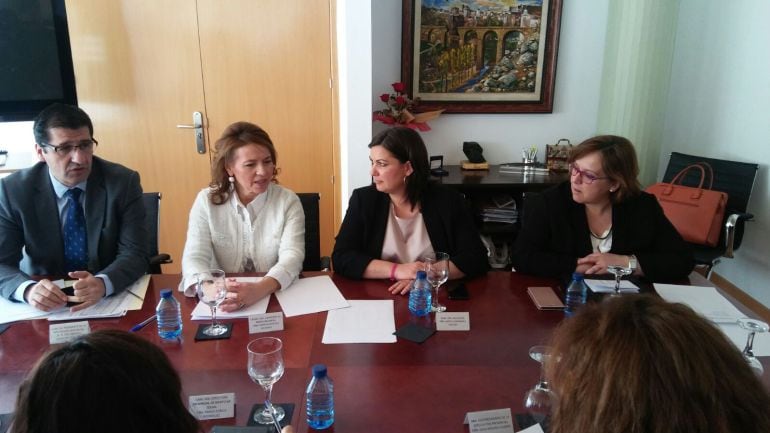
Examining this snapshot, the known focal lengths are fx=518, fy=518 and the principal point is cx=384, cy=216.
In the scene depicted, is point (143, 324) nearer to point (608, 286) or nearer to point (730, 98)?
point (608, 286)

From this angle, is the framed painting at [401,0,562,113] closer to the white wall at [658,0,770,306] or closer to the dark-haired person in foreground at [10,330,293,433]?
the white wall at [658,0,770,306]

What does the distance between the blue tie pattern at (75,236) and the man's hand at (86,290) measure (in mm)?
433

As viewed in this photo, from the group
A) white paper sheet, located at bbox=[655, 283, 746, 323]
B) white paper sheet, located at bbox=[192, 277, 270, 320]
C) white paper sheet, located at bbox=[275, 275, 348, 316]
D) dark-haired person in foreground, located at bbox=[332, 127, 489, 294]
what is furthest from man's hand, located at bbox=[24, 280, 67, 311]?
white paper sheet, located at bbox=[655, 283, 746, 323]

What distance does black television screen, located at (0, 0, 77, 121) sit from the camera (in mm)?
2971

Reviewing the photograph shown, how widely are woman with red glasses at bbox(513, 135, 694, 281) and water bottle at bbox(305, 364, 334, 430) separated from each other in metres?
1.12

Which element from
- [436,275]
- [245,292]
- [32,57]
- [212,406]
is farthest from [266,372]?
[32,57]

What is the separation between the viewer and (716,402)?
615 mm

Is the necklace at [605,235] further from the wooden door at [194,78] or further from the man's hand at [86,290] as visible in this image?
the wooden door at [194,78]

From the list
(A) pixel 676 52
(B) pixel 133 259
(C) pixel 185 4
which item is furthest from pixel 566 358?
(A) pixel 676 52

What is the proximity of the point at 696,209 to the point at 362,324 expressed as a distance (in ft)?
7.98

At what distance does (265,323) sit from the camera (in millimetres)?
1479

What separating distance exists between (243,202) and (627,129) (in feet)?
8.87

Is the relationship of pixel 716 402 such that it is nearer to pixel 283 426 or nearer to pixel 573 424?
pixel 573 424

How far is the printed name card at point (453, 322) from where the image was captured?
148cm
